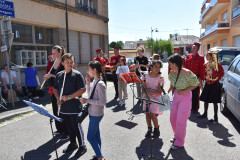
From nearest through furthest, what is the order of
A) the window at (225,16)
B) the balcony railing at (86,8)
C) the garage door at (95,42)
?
1. the balcony railing at (86,8)
2. the garage door at (95,42)
3. the window at (225,16)

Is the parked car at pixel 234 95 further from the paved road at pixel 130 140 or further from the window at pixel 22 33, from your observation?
the window at pixel 22 33

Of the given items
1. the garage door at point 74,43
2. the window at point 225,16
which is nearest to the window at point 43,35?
the garage door at point 74,43

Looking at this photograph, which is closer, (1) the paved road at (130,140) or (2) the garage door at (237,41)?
(1) the paved road at (130,140)

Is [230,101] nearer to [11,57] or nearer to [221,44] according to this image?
[11,57]

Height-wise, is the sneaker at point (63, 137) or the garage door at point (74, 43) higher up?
the garage door at point (74, 43)

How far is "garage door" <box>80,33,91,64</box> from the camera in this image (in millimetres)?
14950

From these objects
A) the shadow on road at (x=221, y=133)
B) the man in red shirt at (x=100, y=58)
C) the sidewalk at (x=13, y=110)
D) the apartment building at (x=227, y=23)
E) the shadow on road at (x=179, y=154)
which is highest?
the apartment building at (x=227, y=23)

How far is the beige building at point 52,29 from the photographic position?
399 inches

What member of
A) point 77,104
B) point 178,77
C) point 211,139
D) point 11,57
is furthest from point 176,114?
point 11,57

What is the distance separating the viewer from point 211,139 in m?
4.10

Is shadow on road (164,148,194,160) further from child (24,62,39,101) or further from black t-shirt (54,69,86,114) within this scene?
child (24,62,39,101)

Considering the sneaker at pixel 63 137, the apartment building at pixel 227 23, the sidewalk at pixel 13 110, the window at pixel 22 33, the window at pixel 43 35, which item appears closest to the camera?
the sneaker at pixel 63 137

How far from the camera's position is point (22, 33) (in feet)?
34.2

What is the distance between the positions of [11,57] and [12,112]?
4.60 metres
